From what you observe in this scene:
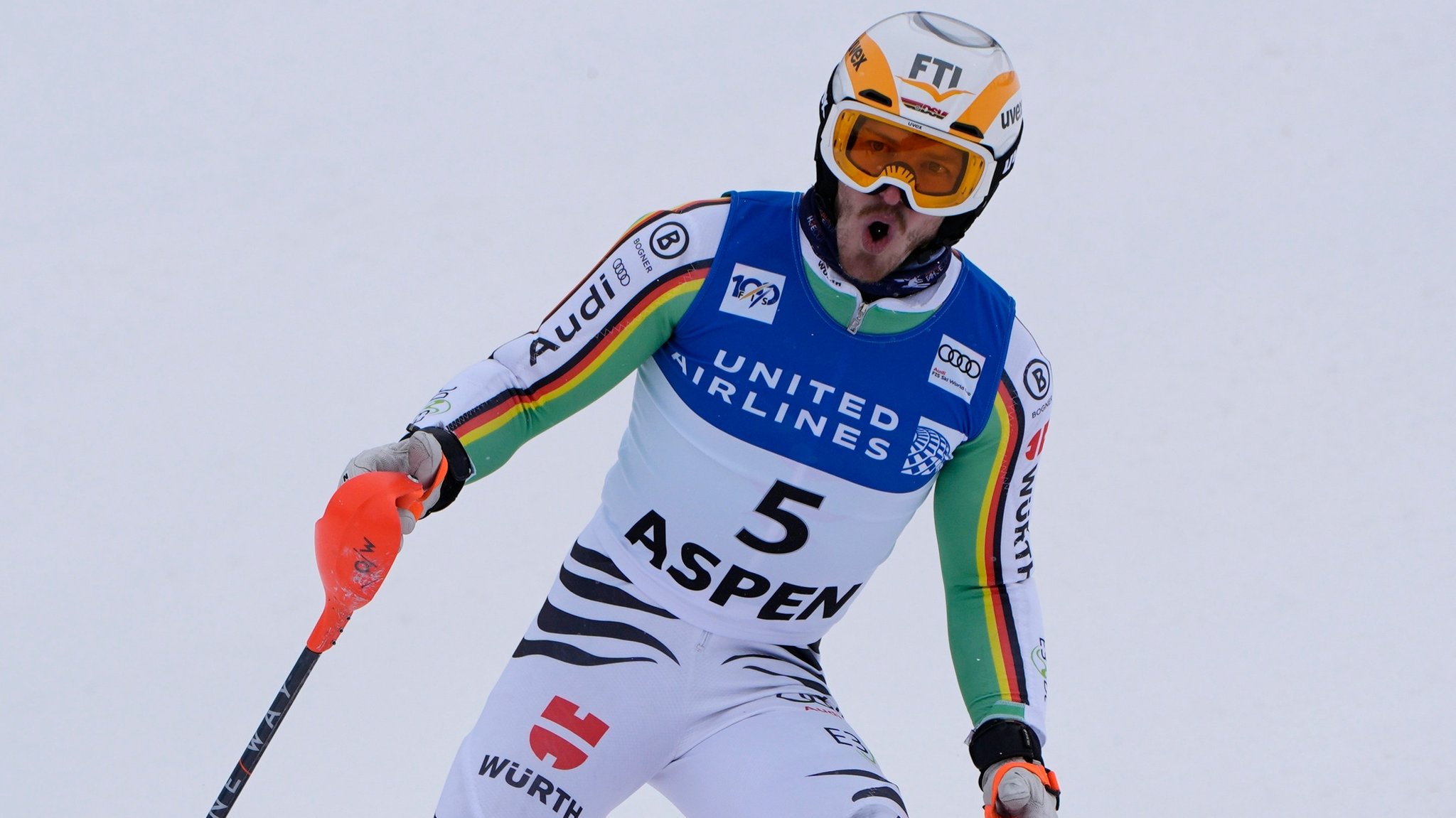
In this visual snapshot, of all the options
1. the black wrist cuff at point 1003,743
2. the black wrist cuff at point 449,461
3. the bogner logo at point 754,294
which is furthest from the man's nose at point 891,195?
the black wrist cuff at point 1003,743

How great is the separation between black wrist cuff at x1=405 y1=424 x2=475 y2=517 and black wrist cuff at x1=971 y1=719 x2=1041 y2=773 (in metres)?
0.99

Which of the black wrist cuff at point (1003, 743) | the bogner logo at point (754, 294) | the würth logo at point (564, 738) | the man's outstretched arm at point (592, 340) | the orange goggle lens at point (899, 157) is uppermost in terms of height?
the orange goggle lens at point (899, 157)

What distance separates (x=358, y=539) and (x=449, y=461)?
0.21m

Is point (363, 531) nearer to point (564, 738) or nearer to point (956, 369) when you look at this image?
point (564, 738)

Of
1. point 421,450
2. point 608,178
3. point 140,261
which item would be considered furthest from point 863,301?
point 140,261

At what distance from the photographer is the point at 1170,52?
5441 mm

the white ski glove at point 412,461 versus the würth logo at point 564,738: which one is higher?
the white ski glove at point 412,461

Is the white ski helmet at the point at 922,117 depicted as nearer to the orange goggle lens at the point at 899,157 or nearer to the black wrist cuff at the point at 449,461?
the orange goggle lens at the point at 899,157

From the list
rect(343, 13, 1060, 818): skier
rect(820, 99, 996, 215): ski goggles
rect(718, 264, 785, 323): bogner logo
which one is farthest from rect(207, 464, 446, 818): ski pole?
rect(820, 99, 996, 215): ski goggles

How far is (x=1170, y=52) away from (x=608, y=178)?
2111mm

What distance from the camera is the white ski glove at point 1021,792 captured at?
2414 mm

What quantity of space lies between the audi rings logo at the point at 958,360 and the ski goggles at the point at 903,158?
26 cm

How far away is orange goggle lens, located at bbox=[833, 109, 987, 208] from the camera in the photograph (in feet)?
7.80

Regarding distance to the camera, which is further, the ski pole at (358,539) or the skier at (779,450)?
the skier at (779,450)
